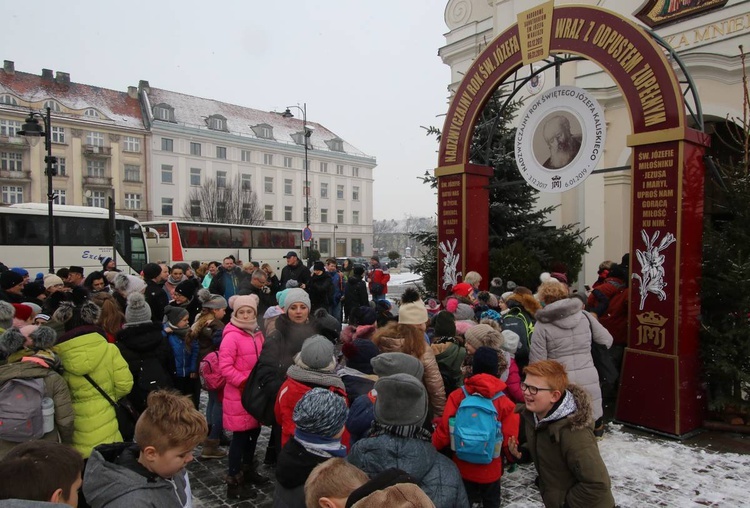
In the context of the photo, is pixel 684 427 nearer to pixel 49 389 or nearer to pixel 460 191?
pixel 460 191

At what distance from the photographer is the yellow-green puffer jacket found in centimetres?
381

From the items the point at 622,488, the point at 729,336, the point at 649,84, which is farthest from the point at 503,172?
the point at 622,488

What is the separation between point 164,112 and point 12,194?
50.7 ft

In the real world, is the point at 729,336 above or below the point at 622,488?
above

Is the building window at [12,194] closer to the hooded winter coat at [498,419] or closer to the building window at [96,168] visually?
the building window at [96,168]

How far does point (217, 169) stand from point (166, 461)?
182ft

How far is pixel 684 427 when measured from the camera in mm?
5996

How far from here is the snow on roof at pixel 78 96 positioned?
45.0 metres

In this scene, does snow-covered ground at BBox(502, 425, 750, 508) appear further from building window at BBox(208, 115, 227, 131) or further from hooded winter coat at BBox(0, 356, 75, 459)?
building window at BBox(208, 115, 227, 131)

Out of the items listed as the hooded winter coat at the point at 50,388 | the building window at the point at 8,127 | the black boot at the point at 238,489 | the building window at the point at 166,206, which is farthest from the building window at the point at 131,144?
the hooded winter coat at the point at 50,388

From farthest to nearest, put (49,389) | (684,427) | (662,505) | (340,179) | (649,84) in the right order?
(340,179)
(649,84)
(684,427)
(662,505)
(49,389)

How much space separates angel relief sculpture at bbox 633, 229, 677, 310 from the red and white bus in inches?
799

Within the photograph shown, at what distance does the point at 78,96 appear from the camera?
47.9 meters

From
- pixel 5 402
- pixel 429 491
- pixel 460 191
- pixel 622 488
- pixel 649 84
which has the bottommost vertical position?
pixel 622 488
